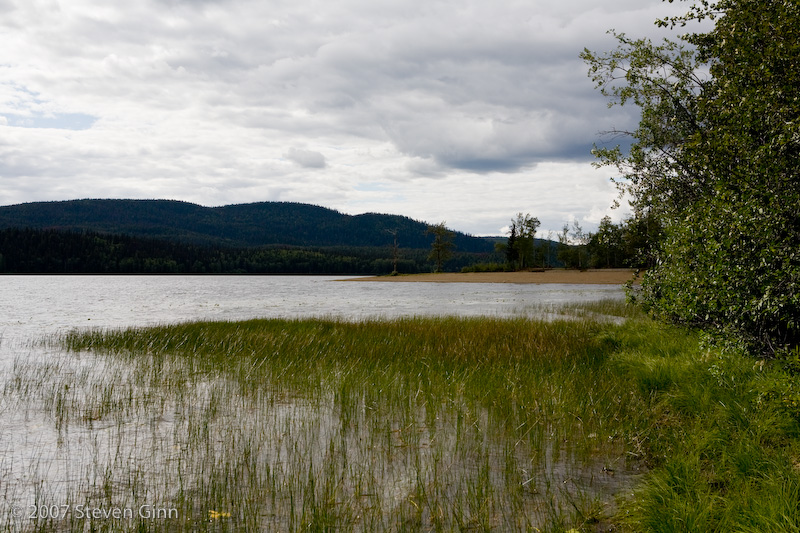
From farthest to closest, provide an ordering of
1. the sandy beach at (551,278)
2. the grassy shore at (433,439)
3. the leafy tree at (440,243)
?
1. the leafy tree at (440,243)
2. the sandy beach at (551,278)
3. the grassy shore at (433,439)

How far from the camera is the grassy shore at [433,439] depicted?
593 centimetres

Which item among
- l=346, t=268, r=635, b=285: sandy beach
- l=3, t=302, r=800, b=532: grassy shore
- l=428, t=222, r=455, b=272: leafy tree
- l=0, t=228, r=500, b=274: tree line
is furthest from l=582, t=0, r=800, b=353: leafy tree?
l=0, t=228, r=500, b=274: tree line

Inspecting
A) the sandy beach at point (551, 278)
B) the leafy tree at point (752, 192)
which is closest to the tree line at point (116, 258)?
the sandy beach at point (551, 278)

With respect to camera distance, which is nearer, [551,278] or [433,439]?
[433,439]

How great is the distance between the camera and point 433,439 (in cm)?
877

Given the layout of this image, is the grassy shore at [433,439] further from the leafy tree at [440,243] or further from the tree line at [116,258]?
the tree line at [116,258]

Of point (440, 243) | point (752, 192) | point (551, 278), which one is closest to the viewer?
point (752, 192)

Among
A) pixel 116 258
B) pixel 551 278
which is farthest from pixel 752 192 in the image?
pixel 116 258

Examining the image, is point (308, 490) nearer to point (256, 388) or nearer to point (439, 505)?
point (439, 505)

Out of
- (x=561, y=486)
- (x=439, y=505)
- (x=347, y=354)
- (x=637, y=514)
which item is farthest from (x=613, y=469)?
(x=347, y=354)

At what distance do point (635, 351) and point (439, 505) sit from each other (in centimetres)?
1072

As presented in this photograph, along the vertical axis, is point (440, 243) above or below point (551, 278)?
above

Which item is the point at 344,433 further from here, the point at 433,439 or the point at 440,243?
the point at 440,243

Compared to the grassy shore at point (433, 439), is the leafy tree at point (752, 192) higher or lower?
higher
